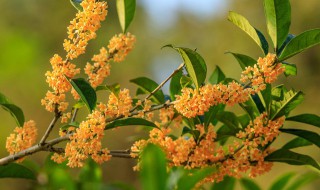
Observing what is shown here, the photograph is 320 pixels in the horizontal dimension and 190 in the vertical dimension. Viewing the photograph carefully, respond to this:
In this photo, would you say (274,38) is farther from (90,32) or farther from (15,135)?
(15,135)

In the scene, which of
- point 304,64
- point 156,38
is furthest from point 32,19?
point 304,64

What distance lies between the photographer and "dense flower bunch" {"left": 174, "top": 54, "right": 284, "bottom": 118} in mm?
1355

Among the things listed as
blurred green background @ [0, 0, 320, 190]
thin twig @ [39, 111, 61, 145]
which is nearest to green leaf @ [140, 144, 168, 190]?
thin twig @ [39, 111, 61, 145]

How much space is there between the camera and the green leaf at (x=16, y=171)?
1.43m

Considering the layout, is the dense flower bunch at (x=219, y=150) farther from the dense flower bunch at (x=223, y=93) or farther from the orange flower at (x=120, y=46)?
the orange flower at (x=120, y=46)

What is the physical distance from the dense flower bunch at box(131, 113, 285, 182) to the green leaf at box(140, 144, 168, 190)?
0.79 metres

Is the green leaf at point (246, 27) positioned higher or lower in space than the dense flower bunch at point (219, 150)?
higher

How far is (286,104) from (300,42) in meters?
0.20

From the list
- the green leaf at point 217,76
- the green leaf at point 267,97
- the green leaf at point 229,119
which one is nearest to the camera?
the green leaf at point 267,97

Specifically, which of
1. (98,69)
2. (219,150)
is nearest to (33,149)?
(98,69)

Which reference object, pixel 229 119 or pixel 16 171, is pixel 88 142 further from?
pixel 229 119

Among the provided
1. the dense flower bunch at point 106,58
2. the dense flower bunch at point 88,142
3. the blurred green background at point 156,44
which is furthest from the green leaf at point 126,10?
the blurred green background at point 156,44

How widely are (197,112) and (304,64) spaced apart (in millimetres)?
9190

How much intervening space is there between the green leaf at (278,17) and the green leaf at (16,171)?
2.70 ft
